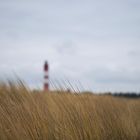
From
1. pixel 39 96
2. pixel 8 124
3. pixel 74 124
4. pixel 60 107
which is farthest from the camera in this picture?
pixel 39 96

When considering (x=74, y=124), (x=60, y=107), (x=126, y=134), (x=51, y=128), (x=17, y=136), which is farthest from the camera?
(x=126, y=134)

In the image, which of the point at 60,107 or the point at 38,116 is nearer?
the point at 38,116

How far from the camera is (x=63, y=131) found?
90.0 inches

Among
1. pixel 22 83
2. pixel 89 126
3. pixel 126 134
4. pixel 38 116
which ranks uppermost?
pixel 22 83

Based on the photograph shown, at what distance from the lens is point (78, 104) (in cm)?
277

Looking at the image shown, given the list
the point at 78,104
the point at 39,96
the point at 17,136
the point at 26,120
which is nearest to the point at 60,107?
the point at 78,104

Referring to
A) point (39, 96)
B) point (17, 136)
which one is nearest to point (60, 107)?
point (17, 136)

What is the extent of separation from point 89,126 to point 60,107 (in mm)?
305

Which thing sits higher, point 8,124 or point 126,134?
point 8,124

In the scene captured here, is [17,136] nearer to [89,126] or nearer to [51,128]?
[51,128]

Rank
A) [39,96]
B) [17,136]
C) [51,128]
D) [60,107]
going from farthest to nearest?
[39,96] < [60,107] < [51,128] < [17,136]

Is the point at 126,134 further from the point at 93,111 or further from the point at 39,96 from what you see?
the point at 39,96

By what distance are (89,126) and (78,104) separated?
29 cm

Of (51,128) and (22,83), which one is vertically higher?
(22,83)
